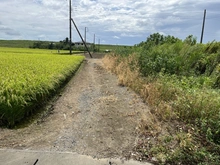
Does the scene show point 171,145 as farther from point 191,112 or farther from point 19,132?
point 19,132

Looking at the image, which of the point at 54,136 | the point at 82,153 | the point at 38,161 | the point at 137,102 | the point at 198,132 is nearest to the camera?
the point at 38,161

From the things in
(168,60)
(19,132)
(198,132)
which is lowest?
(19,132)

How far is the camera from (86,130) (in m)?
3.40

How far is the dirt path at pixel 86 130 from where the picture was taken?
281 cm

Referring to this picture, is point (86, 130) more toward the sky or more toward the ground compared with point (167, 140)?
more toward the ground

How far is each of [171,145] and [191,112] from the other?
884 millimetres

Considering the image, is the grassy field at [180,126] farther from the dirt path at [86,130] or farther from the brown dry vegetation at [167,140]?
the dirt path at [86,130]

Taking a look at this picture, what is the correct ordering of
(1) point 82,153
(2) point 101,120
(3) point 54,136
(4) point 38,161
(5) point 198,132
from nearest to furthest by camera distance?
(4) point 38,161 < (1) point 82,153 < (5) point 198,132 < (3) point 54,136 < (2) point 101,120

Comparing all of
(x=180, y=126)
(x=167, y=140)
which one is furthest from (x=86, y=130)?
(x=180, y=126)

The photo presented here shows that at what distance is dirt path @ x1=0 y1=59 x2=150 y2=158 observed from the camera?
2.81 meters

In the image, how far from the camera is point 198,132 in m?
2.91

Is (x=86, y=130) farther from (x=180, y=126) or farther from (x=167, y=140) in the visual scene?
(x=180, y=126)

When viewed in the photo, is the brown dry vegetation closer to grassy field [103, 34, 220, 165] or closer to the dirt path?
grassy field [103, 34, 220, 165]

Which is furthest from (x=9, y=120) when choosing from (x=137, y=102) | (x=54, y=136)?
(x=137, y=102)
